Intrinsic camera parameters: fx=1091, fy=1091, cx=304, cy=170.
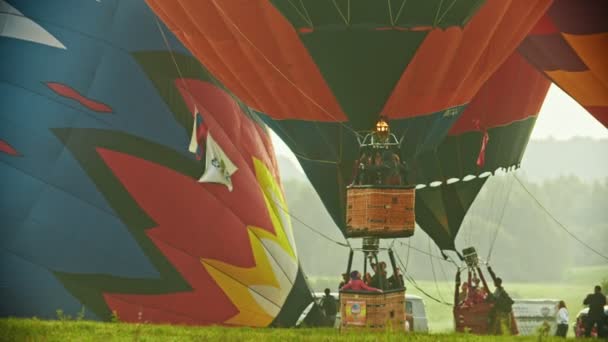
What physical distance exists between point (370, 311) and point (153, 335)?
2077mm

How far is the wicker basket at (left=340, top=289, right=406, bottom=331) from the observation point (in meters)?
10.4

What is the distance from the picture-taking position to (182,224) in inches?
510

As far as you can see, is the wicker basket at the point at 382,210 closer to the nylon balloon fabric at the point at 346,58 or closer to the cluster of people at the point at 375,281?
the cluster of people at the point at 375,281

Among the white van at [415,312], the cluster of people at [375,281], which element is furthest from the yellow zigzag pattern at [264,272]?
the cluster of people at [375,281]

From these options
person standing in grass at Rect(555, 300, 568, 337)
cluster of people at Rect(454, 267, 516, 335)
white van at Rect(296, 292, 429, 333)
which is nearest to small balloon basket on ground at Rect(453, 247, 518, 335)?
cluster of people at Rect(454, 267, 516, 335)

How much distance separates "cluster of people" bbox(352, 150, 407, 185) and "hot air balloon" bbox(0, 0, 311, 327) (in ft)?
9.72

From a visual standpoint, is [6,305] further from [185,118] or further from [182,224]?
[185,118]

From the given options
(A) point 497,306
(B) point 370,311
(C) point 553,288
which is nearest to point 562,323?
(A) point 497,306

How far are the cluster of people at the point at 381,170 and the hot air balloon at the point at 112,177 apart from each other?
9.72 ft

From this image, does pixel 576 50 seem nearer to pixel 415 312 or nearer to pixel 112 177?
pixel 415 312

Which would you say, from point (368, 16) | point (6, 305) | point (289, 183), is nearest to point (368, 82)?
point (368, 16)

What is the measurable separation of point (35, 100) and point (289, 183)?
26158mm

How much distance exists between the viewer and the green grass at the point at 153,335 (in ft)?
30.9

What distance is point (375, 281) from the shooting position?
10773 millimetres
